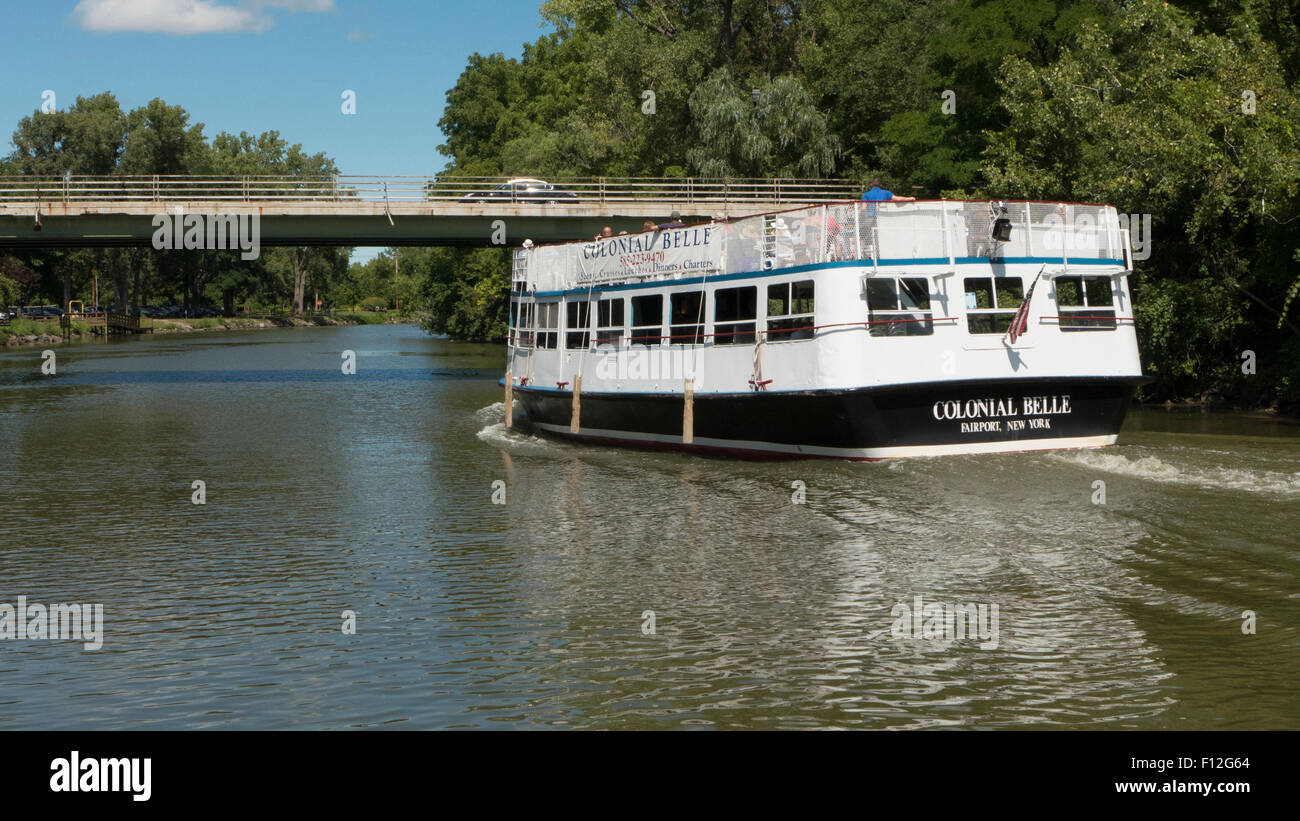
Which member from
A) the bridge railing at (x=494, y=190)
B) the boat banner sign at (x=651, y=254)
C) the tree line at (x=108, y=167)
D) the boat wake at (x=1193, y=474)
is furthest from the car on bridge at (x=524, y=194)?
the tree line at (x=108, y=167)

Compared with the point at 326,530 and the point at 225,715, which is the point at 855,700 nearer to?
the point at 225,715

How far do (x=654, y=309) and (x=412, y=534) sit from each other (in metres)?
11.2

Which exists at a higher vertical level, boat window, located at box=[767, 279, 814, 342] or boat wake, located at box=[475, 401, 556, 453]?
boat window, located at box=[767, 279, 814, 342]

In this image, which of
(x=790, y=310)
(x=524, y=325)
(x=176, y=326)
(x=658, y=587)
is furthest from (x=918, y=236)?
(x=176, y=326)

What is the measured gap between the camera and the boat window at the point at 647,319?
2680cm

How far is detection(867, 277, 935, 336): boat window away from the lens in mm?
21938

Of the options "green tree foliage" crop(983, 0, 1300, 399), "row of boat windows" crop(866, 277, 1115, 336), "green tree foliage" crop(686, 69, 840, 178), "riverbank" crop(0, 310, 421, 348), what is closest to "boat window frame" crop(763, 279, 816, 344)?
"row of boat windows" crop(866, 277, 1115, 336)

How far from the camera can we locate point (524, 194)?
5653 centimetres

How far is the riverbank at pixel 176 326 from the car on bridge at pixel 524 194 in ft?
137

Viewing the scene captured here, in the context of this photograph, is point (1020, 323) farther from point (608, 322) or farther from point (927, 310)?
point (608, 322)

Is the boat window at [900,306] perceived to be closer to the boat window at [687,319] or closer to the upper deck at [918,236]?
the upper deck at [918,236]

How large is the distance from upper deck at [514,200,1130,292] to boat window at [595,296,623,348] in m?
3.19

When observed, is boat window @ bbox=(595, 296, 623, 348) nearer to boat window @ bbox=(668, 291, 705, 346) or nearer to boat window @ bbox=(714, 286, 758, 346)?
boat window @ bbox=(668, 291, 705, 346)

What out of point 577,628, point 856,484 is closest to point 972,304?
point 856,484
